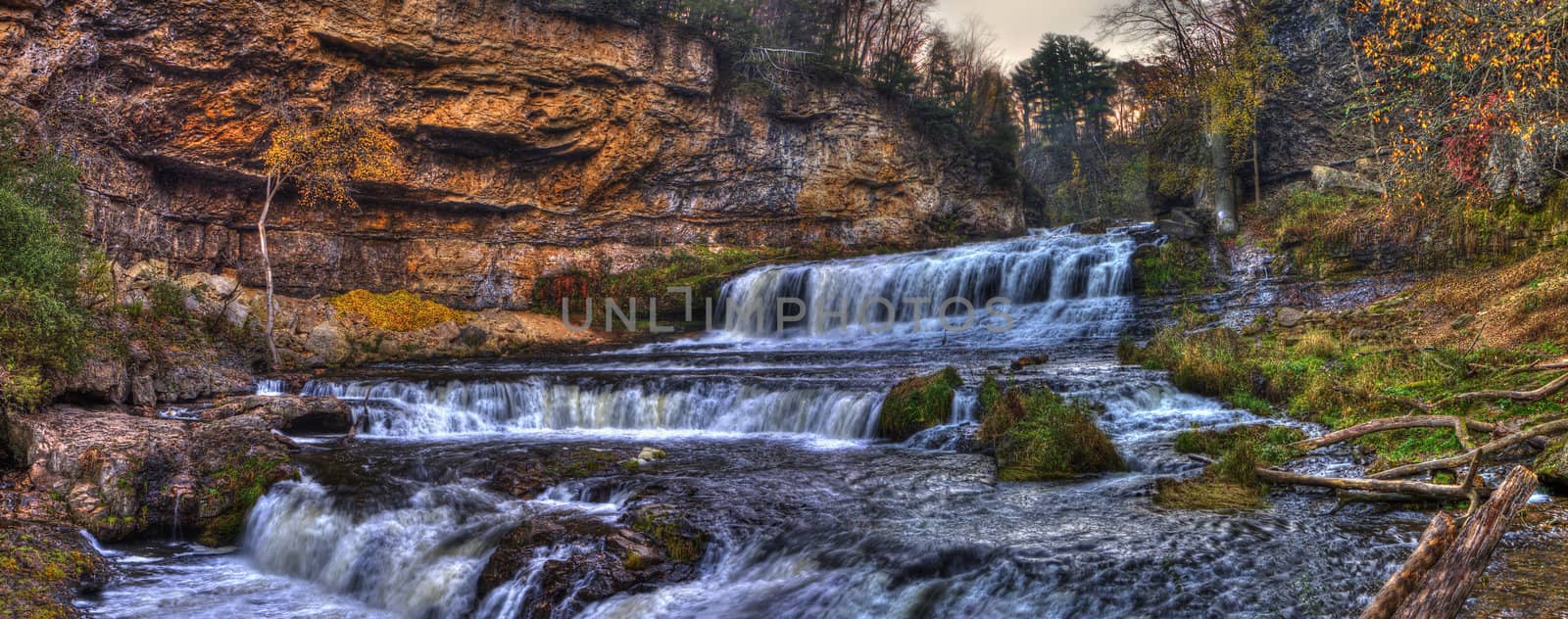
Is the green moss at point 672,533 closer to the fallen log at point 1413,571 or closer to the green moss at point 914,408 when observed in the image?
the fallen log at point 1413,571

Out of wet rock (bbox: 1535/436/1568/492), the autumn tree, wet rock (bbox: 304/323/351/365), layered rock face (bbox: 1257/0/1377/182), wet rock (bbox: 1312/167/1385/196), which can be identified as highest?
layered rock face (bbox: 1257/0/1377/182)

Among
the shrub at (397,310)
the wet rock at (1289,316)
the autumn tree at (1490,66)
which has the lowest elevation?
the wet rock at (1289,316)

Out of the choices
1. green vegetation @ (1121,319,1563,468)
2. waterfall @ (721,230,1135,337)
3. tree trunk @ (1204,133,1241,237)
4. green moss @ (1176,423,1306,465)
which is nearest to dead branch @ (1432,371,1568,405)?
green vegetation @ (1121,319,1563,468)

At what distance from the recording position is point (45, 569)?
5.50 m

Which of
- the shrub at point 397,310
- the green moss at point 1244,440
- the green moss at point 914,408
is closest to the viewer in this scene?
the green moss at point 1244,440

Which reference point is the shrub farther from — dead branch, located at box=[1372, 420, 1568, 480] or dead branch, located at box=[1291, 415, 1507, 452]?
dead branch, located at box=[1372, 420, 1568, 480]

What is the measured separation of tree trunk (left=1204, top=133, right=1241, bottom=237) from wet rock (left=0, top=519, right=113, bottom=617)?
2166cm

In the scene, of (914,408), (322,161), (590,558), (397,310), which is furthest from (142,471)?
(397,310)

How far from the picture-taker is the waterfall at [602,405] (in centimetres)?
1070

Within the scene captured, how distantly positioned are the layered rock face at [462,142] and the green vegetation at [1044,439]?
17872 mm

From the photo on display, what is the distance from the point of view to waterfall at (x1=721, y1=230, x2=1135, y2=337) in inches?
752

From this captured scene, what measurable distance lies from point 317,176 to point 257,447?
14.0 meters

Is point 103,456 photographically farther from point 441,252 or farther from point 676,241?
point 676,241

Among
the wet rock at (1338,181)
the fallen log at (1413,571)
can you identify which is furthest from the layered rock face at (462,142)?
the fallen log at (1413,571)
